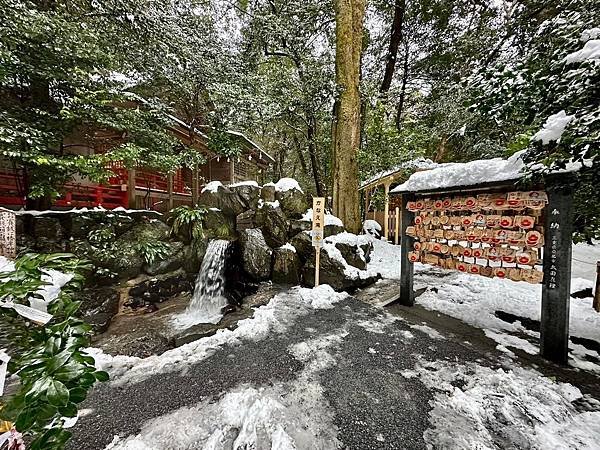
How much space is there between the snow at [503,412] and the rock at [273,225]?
176 inches

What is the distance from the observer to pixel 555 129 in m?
1.95

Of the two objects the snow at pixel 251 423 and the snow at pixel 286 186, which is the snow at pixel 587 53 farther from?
the snow at pixel 286 186

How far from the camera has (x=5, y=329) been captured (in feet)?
3.89

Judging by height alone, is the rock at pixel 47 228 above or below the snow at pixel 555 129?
below

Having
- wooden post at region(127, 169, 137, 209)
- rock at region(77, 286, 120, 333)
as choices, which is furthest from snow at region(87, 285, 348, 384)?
wooden post at region(127, 169, 137, 209)

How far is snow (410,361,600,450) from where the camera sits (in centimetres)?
190

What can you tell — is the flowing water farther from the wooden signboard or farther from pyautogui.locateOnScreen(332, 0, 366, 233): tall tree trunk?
the wooden signboard

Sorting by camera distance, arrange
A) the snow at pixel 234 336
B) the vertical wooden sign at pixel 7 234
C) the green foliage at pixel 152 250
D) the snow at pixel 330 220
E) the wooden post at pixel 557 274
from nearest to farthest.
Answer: the wooden post at pixel 557 274, the snow at pixel 234 336, the vertical wooden sign at pixel 7 234, the green foliage at pixel 152 250, the snow at pixel 330 220

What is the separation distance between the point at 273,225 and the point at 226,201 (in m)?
1.93

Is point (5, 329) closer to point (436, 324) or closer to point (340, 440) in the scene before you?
point (340, 440)

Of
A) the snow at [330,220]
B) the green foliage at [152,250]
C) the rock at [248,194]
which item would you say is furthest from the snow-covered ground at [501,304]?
the green foliage at [152,250]

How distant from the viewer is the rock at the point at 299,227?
6758 mm

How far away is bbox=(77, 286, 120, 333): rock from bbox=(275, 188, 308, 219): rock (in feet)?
14.1

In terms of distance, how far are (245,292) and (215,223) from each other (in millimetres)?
2281
